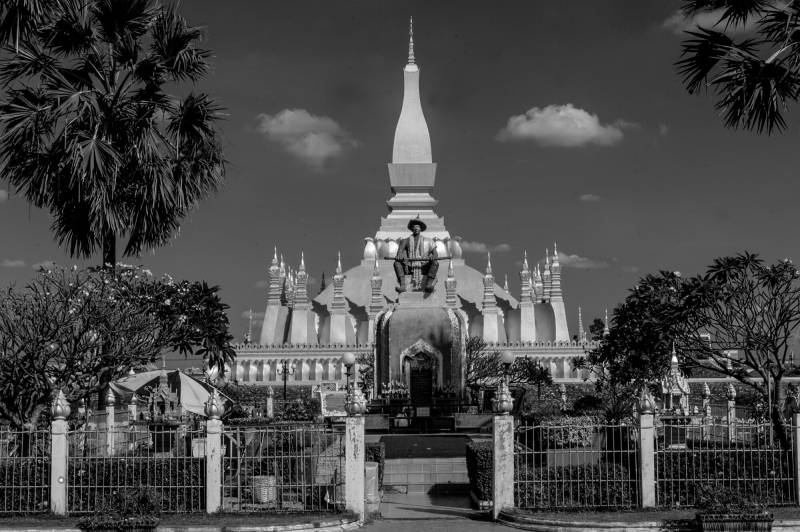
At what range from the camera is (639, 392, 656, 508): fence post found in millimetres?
17062

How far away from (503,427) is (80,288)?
846 centimetres

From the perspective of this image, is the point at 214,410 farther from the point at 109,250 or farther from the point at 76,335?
the point at 109,250

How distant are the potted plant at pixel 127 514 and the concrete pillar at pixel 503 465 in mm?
4812

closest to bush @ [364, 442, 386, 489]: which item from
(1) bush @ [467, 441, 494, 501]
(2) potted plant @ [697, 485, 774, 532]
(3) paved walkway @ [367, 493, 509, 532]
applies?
(3) paved walkway @ [367, 493, 509, 532]

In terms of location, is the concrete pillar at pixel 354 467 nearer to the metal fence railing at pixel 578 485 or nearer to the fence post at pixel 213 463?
the fence post at pixel 213 463

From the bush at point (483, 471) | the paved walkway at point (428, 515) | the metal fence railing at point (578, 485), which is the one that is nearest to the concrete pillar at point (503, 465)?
the metal fence railing at point (578, 485)

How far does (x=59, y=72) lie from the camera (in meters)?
22.0

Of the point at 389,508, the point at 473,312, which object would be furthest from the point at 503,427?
the point at 473,312

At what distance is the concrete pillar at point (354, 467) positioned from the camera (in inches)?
653

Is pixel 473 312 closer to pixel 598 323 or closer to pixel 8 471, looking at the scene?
pixel 598 323

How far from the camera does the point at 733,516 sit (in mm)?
14891

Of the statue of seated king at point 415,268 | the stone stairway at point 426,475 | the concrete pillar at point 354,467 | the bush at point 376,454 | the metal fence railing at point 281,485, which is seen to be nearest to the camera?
the concrete pillar at point 354,467

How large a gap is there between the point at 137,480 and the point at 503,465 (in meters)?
5.35

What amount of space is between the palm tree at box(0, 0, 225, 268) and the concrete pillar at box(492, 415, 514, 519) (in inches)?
342
